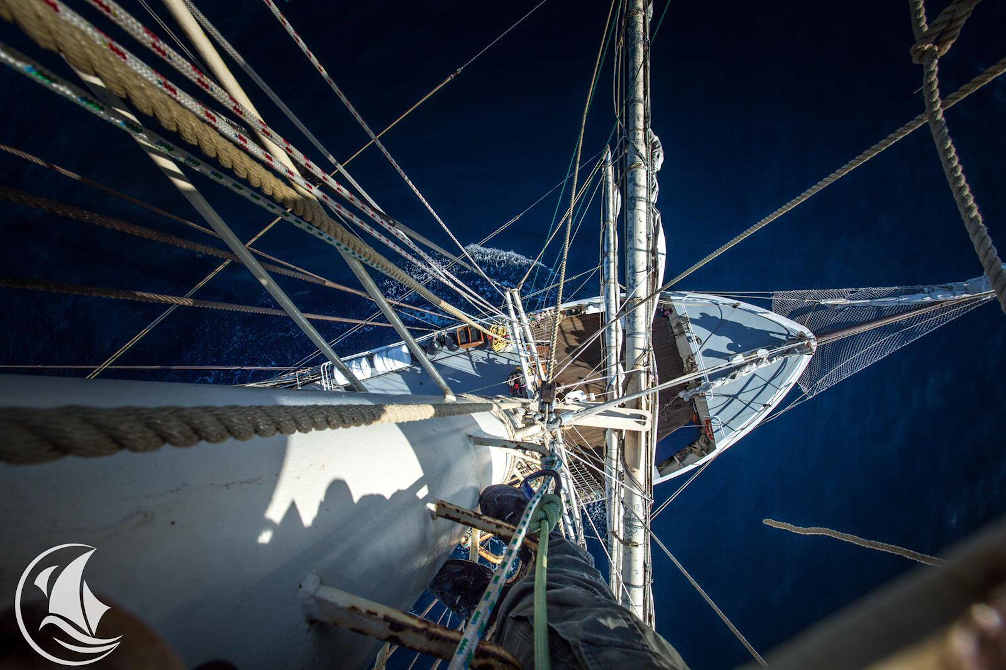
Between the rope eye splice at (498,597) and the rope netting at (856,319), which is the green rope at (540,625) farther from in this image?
the rope netting at (856,319)

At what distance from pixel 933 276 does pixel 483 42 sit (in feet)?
49.6

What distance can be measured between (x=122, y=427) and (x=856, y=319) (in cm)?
805

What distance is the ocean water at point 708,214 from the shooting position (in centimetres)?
1020

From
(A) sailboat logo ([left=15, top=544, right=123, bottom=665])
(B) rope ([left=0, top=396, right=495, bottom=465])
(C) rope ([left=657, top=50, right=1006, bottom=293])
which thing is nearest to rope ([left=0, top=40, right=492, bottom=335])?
(B) rope ([left=0, top=396, right=495, bottom=465])

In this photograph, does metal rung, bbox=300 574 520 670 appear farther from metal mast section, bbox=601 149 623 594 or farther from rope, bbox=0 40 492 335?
metal mast section, bbox=601 149 623 594

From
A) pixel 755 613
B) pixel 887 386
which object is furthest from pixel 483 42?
pixel 755 613

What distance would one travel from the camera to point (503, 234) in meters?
14.0

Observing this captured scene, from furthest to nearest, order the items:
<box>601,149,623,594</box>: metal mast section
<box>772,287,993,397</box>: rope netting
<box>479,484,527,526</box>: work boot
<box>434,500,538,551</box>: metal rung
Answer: <box>772,287,993,397</box>: rope netting < <box>601,149,623,594</box>: metal mast section < <box>479,484,527,526</box>: work boot < <box>434,500,538,551</box>: metal rung

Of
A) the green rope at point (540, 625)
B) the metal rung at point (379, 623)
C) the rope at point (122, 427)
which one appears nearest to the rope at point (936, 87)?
the green rope at point (540, 625)

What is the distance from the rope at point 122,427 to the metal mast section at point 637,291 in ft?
12.6

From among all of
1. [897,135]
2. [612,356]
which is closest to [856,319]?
[612,356]

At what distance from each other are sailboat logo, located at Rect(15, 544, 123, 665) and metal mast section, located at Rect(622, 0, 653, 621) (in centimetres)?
418

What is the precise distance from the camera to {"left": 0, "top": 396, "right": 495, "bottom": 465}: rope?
Result: 0.60 metres

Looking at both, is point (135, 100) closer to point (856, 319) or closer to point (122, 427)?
point (122, 427)
